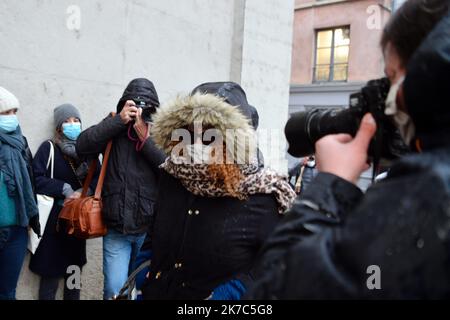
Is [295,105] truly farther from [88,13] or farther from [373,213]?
[373,213]

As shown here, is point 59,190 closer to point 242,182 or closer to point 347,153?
point 242,182

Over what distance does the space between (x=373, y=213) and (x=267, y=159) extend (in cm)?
476

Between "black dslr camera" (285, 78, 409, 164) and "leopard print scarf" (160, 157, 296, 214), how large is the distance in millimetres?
708

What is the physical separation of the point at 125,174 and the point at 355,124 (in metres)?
2.38

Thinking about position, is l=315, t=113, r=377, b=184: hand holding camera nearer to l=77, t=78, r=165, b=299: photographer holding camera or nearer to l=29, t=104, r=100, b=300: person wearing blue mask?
l=77, t=78, r=165, b=299: photographer holding camera

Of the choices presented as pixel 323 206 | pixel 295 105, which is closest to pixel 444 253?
pixel 323 206

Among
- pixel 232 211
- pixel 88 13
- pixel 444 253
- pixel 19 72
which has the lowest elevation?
pixel 232 211

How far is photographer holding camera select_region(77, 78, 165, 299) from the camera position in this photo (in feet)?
10.4

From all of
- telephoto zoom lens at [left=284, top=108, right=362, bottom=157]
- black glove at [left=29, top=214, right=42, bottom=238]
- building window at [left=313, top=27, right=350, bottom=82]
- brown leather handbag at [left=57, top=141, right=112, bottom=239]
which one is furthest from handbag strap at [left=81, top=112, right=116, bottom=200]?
building window at [left=313, top=27, right=350, bottom=82]

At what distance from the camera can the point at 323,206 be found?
0.89 metres

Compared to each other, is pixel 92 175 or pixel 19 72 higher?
pixel 19 72

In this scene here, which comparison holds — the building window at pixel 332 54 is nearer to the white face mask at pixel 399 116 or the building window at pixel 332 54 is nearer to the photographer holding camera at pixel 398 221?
the white face mask at pixel 399 116

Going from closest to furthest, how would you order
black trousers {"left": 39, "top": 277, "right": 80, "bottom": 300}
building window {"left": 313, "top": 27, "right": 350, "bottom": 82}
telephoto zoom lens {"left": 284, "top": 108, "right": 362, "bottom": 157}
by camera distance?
telephoto zoom lens {"left": 284, "top": 108, "right": 362, "bottom": 157}, black trousers {"left": 39, "top": 277, "right": 80, "bottom": 300}, building window {"left": 313, "top": 27, "right": 350, "bottom": 82}

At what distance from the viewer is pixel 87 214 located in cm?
308
